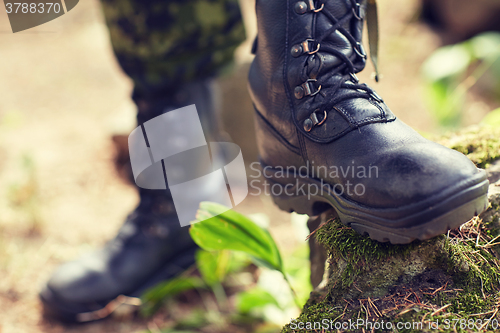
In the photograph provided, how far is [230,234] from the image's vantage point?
1.15 metres

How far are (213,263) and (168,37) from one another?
1044 millimetres

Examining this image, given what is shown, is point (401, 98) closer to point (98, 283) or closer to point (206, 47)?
point (206, 47)

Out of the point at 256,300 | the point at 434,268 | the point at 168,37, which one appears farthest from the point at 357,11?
the point at 256,300

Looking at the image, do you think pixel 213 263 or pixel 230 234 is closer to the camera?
pixel 230 234

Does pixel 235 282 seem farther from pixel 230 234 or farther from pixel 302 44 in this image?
pixel 302 44

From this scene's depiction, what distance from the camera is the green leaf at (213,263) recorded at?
1604 millimetres

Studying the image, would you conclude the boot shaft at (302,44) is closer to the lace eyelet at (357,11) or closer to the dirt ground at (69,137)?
the lace eyelet at (357,11)

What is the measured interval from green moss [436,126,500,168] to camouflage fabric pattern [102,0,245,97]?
1094mm

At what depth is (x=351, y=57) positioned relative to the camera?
1030 mm

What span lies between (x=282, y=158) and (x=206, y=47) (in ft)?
2.85

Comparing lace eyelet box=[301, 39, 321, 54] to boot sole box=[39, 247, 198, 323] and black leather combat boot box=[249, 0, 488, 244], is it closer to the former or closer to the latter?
black leather combat boot box=[249, 0, 488, 244]

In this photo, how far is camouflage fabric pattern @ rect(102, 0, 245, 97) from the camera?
161cm

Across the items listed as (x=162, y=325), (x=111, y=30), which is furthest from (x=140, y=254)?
(x=111, y=30)

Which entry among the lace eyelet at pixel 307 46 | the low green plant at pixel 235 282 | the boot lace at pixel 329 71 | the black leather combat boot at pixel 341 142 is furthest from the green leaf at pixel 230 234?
the lace eyelet at pixel 307 46
